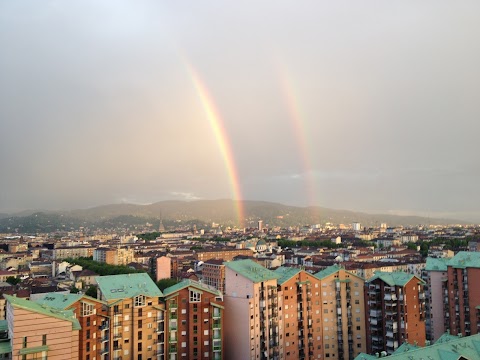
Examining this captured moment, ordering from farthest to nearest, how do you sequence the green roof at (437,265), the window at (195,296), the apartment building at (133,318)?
the green roof at (437,265)
the window at (195,296)
the apartment building at (133,318)

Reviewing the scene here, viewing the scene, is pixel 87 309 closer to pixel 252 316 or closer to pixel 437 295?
pixel 252 316

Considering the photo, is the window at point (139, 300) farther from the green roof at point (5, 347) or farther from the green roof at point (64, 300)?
the green roof at point (5, 347)

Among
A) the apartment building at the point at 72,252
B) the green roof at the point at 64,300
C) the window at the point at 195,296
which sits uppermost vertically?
the green roof at the point at 64,300

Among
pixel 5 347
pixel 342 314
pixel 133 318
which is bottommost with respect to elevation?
pixel 342 314

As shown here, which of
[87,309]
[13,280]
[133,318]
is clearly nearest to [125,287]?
[133,318]

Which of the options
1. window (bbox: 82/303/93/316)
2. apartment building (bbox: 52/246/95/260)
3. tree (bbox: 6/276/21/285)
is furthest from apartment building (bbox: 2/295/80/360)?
apartment building (bbox: 52/246/95/260)

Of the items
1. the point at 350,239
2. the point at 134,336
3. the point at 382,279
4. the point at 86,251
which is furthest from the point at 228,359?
the point at 350,239

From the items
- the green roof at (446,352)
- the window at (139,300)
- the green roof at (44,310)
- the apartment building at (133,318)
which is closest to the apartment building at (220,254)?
the apartment building at (133,318)
